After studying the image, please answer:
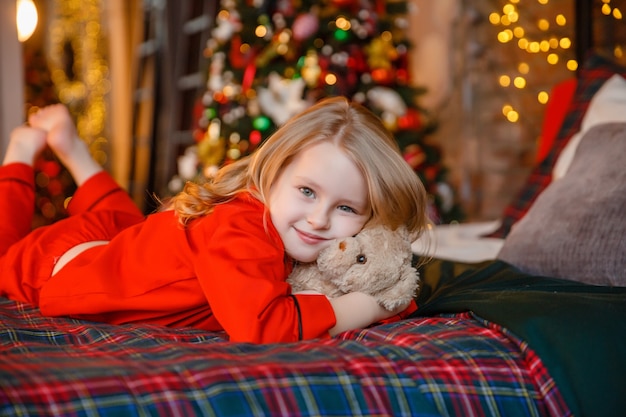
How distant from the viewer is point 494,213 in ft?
13.0

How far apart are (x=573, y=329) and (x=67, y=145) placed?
58.5 inches

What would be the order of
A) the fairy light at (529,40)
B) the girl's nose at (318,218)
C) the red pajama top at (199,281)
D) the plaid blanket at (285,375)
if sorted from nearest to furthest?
the plaid blanket at (285,375) → the red pajama top at (199,281) → the girl's nose at (318,218) → the fairy light at (529,40)

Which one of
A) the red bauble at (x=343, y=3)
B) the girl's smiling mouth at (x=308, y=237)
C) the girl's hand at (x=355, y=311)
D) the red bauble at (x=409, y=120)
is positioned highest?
the red bauble at (x=343, y=3)

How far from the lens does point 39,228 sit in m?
1.92

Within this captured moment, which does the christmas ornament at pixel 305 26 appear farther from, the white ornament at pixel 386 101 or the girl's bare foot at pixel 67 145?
the girl's bare foot at pixel 67 145

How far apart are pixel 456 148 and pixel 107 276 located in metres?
2.99

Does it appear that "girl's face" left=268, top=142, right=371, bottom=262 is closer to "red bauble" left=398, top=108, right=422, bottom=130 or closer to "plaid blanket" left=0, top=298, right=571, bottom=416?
"plaid blanket" left=0, top=298, right=571, bottom=416

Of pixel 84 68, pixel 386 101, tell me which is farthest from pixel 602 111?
pixel 84 68

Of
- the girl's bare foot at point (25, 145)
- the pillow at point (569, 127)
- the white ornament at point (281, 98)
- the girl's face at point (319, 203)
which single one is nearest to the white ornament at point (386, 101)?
the white ornament at point (281, 98)

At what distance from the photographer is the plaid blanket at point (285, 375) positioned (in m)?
0.91

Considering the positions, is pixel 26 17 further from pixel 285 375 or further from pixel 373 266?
pixel 285 375

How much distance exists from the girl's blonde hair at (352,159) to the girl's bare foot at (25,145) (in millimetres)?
733

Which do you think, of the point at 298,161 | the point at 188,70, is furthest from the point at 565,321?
the point at 188,70

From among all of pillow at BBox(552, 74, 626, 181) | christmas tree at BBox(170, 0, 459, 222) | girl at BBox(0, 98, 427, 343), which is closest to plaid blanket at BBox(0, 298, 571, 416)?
girl at BBox(0, 98, 427, 343)
